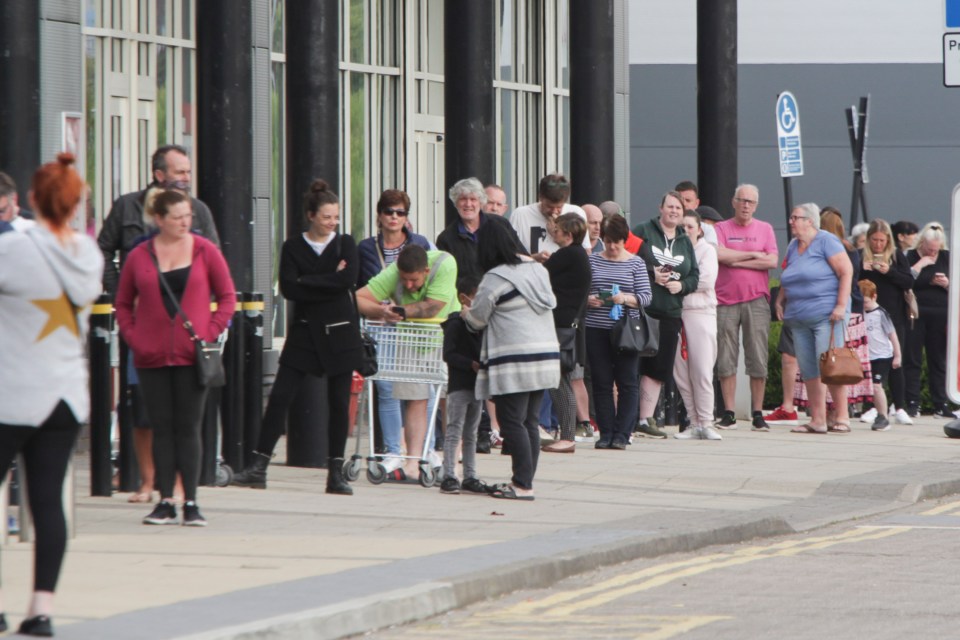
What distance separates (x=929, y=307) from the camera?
19109 millimetres

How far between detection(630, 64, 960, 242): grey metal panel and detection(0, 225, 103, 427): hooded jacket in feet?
89.7

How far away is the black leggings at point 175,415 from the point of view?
9.89m

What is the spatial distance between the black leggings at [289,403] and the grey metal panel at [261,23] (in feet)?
16.3

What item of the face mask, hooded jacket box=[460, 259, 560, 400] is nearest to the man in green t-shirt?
hooded jacket box=[460, 259, 560, 400]

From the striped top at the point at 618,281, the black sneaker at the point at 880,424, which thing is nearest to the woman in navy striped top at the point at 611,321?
the striped top at the point at 618,281

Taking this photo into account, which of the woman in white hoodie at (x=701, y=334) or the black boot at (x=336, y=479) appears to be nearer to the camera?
the black boot at (x=336, y=479)

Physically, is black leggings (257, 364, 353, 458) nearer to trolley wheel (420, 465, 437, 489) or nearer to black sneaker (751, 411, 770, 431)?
trolley wheel (420, 465, 437, 489)

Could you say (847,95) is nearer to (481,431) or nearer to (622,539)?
(481,431)

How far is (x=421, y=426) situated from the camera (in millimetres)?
12328

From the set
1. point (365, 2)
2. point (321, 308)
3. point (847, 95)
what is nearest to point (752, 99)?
point (847, 95)

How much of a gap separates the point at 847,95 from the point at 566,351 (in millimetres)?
21886

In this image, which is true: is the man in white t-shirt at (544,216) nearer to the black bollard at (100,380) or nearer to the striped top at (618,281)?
the striped top at (618,281)

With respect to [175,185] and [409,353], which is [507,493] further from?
[175,185]

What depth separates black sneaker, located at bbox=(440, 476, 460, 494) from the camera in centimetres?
1187
